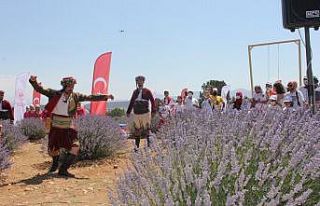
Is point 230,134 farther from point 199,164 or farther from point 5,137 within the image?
point 5,137

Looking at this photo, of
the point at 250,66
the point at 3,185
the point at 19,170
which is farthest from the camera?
the point at 250,66

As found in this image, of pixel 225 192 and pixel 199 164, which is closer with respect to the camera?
pixel 225 192

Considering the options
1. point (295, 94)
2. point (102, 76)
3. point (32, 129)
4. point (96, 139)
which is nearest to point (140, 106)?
point (96, 139)

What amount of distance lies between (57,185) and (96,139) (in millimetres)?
2043

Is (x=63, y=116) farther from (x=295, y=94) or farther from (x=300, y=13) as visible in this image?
(x=295, y=94)

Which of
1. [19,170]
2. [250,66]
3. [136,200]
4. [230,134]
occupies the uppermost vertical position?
[250,66]

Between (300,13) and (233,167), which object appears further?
(300,13)

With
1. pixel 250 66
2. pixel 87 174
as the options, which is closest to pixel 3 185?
pixel 87 174

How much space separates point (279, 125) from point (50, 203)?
2513mm

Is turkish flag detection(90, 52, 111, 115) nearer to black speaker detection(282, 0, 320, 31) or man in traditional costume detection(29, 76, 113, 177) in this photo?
man in traditional costume detection(29, 76, 113, 177)

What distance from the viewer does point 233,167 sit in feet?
7.92

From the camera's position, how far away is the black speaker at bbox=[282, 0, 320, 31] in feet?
19.4

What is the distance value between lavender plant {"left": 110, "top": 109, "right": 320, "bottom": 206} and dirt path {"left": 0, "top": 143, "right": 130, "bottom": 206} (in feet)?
4.27

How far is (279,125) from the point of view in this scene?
3.44m
